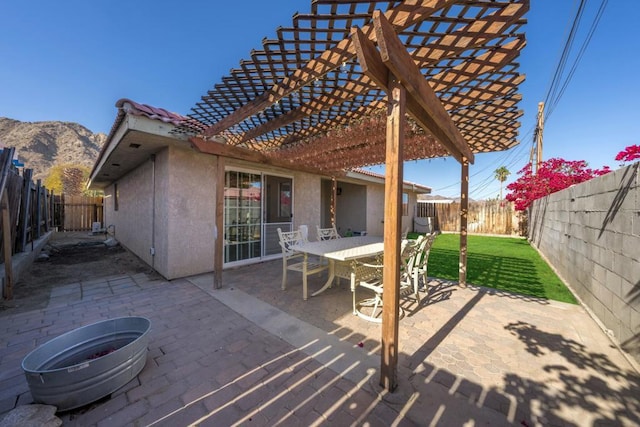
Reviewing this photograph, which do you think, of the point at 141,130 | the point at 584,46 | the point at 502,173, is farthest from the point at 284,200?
the point at 502,173

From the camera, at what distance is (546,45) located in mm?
6355

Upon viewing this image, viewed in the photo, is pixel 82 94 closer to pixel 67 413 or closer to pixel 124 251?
pixel 124 251

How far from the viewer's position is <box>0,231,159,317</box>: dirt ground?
3523 millimetres

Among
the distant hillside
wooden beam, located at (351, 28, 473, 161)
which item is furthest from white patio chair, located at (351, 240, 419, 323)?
the distant hillside

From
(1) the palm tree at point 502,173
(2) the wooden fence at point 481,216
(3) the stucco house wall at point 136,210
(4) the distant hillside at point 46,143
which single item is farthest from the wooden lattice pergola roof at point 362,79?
(4) the distant hillside at point 46,143

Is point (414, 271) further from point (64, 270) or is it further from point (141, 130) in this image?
point (64, 270)

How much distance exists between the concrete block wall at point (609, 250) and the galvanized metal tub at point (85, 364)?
433 centimetres

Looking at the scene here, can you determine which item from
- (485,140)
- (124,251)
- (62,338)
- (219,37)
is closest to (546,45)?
(485,140)

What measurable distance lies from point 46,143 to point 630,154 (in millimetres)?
59569

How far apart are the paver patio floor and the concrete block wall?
272 mm

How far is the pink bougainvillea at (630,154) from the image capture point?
3334mm

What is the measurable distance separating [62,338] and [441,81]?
414 cm

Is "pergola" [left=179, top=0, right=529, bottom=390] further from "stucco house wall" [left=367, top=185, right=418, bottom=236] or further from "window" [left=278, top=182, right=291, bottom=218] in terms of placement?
"stucco house wall" [left=367, top=185, right=418, bottom=236]

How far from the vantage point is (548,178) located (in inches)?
320
